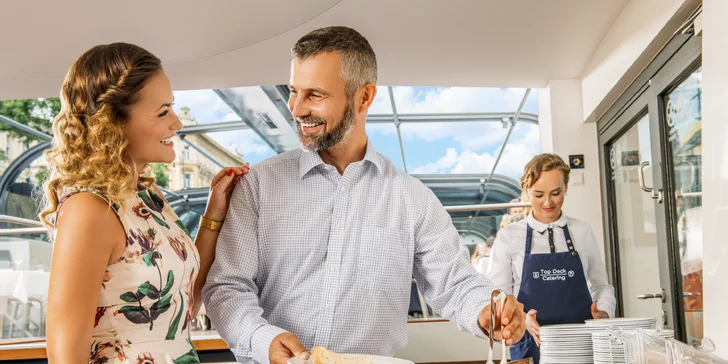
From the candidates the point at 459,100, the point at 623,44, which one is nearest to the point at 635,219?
the point at 623,44

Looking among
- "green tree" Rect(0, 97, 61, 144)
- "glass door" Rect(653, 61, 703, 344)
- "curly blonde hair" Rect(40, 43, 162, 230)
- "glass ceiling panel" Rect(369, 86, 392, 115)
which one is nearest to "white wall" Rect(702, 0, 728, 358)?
"glass door" Rect(653, 61, 703, 344)

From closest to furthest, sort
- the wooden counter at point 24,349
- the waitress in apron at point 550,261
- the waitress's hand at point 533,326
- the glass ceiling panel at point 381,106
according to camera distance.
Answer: the waitress's hand at point 533,326
the waitress in apron at point 550,261
the wooden counter at point 24,349
the glass ceiling panel at point 381,106

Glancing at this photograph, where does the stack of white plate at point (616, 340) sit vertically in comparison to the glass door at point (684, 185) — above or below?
below

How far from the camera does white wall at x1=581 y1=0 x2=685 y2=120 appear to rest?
3.41 meters

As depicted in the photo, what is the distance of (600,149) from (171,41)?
3.32m

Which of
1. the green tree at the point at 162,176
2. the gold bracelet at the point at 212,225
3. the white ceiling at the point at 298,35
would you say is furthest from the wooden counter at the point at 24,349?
the green tree at the point at 162,176

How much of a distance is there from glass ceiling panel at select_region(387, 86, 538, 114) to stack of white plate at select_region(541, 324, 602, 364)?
6.63m

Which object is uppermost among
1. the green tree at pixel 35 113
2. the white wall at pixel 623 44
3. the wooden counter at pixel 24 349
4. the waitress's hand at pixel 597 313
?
the green tree at pixel 35 113

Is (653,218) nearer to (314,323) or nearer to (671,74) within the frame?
(671,74)

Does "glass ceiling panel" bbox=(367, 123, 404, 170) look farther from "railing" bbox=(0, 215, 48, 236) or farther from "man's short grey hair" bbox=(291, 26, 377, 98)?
"man's short grey hair" bbox=(291, 26, 377, 98)

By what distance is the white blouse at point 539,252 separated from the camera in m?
3.52

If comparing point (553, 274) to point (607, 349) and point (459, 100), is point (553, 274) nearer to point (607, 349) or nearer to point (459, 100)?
point (607, 349)

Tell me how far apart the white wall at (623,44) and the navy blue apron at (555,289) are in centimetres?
120

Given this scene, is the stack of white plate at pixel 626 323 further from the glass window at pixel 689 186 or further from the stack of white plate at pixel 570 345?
the glass window at pixel 689 186
